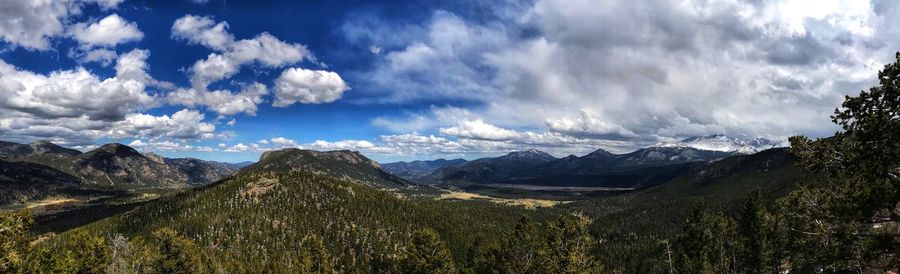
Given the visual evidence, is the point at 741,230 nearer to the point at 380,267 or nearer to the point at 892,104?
the point at 892,104

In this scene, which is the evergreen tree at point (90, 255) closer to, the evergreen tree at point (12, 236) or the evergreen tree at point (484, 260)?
the evergreen tree at point (12, 236)

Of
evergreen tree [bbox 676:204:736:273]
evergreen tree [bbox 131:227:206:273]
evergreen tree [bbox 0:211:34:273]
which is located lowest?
evergreen tree [bbox 131:227:206:273]

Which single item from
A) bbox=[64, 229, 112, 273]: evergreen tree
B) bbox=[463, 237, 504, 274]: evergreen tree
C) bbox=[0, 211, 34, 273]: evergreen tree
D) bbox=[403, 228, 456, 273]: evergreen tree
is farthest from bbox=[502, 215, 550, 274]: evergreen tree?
bbox=[64, 229, 112, 273]: evergreen tree

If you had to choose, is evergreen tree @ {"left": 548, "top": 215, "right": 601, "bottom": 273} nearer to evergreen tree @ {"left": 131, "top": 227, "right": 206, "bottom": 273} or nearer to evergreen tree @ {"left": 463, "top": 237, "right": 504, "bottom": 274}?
evergreen tree @ {"left": 463, "top": 237, "right": 504, "bottom": 274}

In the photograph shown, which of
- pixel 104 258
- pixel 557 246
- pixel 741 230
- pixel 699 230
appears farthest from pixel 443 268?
pixel 104 258

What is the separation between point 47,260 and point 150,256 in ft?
114

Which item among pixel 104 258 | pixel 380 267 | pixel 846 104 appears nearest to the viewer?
pixel 846 104

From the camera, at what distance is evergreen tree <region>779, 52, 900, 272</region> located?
1911 centimetres

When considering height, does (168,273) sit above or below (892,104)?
below

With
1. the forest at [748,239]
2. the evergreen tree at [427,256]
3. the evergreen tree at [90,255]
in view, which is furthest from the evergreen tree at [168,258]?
the evergreen tree at [427,256]

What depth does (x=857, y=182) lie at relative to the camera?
68.4 ft

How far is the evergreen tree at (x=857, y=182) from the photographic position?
19.1 metres

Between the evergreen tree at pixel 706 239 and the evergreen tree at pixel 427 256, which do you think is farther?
the evergreen tree at pixel 427 256

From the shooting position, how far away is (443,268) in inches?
3086
